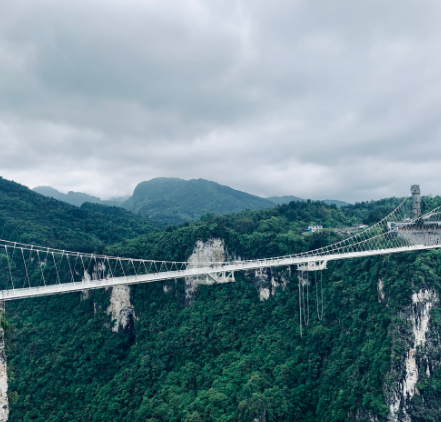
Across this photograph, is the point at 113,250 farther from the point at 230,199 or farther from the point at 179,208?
the point at 230,199

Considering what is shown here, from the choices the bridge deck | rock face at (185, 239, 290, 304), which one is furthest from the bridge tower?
rock face at (185, 239, 290, 304)

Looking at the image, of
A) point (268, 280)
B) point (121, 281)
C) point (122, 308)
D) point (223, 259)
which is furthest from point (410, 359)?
point (122, 308)

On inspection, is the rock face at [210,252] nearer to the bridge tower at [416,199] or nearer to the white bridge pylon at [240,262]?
the white bridge pylon at [240,262]

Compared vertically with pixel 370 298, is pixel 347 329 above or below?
below

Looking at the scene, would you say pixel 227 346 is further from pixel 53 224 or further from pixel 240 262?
pixel 53 224

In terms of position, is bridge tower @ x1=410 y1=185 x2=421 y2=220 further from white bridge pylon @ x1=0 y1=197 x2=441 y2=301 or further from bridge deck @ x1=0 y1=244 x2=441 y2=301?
bridge deck @ x1=0 y1=244 x2=441 y2=301

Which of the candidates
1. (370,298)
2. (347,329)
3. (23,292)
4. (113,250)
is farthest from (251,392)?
(113,250)

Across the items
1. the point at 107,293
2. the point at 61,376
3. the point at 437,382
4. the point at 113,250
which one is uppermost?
the point at 113,250
